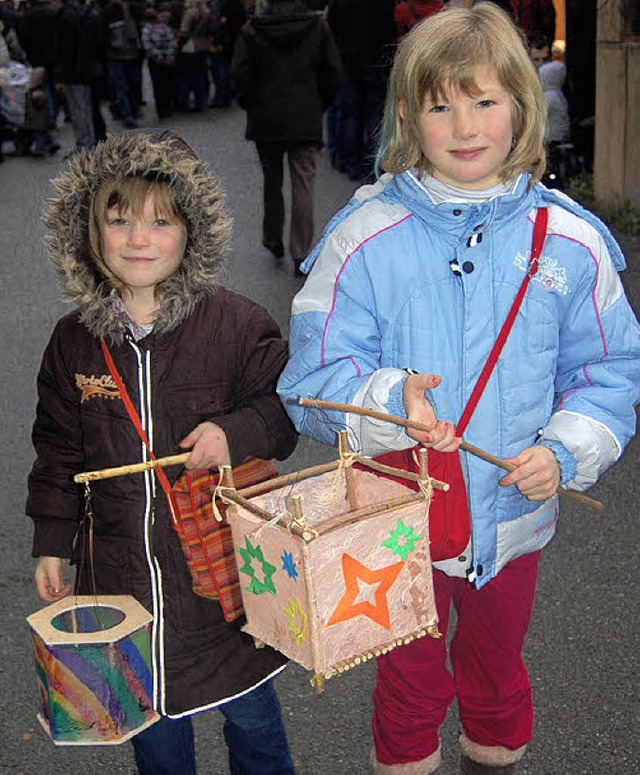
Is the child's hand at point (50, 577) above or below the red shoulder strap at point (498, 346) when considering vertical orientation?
below

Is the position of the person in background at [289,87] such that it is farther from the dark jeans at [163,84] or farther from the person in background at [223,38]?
the person in background at [223,38]

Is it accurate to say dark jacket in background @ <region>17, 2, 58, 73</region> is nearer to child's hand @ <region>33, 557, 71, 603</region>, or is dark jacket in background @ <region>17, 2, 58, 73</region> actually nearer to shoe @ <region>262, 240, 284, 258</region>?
shoe @ <region>262, 240, 284, 258</region>

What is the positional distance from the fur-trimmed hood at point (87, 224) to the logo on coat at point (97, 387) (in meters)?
0.09

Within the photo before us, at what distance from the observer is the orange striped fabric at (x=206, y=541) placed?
2475 mm

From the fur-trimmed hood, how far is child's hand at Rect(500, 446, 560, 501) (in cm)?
78

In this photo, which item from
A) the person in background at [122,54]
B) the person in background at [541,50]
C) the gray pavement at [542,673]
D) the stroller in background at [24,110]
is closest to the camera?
the gray pavement at [542,673]

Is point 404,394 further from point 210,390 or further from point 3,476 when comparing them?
point 3,476

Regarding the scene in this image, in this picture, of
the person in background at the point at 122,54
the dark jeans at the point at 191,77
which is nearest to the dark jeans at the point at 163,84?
the dark jeans at the point at 191,77

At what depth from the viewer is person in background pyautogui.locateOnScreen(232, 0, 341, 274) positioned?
26.8 feet

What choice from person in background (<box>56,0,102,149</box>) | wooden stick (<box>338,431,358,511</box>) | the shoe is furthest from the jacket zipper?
person in background (<box>56,0,102,149</box>)

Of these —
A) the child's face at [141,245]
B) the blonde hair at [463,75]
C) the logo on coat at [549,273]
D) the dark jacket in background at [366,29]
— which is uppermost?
the blonde hair at [463,75]

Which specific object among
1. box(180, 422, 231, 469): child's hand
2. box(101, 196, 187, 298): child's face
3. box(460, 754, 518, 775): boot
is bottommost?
box(460, 754, 518, 775): boot

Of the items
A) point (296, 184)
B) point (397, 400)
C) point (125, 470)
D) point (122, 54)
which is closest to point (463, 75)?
point (397, 400)

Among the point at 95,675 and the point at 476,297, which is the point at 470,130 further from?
the point at 95,675
